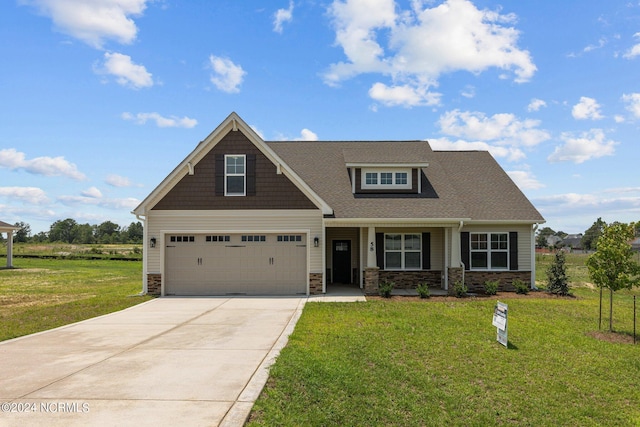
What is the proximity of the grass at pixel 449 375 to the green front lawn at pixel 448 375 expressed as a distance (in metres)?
0.02

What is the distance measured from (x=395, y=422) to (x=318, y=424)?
0.97m

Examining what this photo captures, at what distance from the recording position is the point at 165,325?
10.9 metres

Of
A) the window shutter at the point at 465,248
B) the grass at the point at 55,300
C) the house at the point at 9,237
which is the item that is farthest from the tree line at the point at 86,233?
the window shutter at the point at 465,248

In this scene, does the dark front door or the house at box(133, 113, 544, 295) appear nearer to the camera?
the house at box(133, 113, 544, 295)

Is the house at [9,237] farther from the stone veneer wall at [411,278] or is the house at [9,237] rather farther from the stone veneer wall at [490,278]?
the stone veneer wall at [490,278]

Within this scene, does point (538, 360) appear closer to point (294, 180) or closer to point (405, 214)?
point (405, 214)

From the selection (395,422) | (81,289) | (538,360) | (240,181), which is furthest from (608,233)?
(81,289)

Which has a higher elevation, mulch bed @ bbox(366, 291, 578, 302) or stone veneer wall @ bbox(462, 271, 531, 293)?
stone veneer wall @ bbox(462, 271, 531, 293)

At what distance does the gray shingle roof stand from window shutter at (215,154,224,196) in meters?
3.98

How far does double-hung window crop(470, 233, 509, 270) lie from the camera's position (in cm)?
1752

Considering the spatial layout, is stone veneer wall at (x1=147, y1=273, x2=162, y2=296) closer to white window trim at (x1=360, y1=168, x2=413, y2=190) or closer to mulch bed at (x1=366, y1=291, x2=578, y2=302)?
mulch bed at (x1=366, y1=291, x2=578, y2=302)

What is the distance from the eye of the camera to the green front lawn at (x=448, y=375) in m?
5.54

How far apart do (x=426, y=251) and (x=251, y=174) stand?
7609 mm

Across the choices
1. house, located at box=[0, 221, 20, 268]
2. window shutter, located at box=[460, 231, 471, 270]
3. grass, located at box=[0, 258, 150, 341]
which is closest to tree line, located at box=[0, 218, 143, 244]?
house, located at box=[0, 221, 20, 268]
